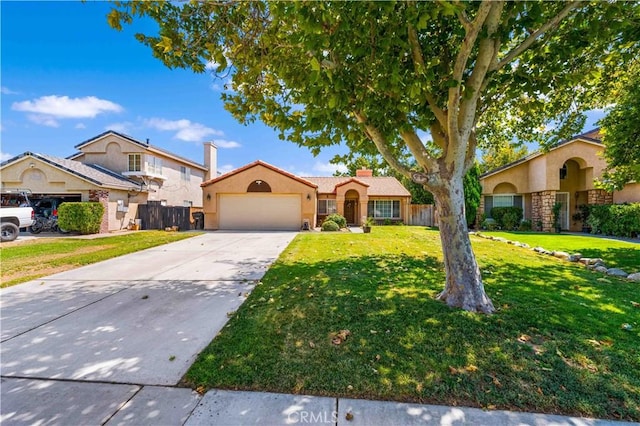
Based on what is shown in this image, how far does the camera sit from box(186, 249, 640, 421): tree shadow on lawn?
2676 mm

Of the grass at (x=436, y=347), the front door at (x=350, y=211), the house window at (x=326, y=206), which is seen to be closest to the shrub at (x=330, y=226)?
the house window at (x=326, y=206)

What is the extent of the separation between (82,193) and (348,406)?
21.7 meters

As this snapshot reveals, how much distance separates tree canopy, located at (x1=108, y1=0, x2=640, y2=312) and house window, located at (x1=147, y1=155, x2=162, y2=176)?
755 inches

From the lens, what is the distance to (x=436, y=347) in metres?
3.40

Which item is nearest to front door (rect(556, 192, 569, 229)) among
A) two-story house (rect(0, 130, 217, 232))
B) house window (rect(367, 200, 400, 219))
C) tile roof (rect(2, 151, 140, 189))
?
house window (rect(367, 200, 400, 219))

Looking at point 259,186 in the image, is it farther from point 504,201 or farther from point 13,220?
point 504,201

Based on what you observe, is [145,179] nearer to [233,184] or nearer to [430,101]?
[233,184]

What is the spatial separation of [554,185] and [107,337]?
22.8 metres

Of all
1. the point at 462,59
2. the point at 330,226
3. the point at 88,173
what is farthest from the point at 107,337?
the point at 88,173

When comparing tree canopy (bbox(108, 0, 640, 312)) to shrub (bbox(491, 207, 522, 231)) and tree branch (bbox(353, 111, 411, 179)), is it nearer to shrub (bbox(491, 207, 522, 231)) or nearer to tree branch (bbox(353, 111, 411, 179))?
tree branch (bbox(353, 111, 411, 179))

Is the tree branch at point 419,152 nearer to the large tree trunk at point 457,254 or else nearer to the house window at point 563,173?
the large tree trunk at point 457,254

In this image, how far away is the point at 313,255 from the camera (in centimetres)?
947

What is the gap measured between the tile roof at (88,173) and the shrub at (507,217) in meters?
25.7

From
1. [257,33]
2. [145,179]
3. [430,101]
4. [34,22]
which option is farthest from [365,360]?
[145,179]
